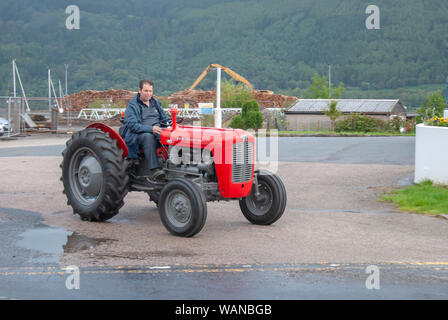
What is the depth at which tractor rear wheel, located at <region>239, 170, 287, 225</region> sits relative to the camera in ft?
32.8

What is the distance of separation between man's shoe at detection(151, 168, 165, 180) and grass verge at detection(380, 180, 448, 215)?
467 cm

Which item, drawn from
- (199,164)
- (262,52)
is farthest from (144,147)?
(262,52)

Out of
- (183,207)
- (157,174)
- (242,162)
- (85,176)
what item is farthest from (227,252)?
(85,176)

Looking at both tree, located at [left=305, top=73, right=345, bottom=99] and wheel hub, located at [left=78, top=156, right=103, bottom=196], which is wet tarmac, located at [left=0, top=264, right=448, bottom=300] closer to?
wheel hub, located at [left=78, top=156, right=103, bottom=196]

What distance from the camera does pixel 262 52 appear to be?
197250 millimetres

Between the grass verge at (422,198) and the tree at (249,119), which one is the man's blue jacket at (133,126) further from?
the tree at (249,119)

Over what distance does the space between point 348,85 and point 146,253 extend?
169m

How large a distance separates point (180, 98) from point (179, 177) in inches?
3726

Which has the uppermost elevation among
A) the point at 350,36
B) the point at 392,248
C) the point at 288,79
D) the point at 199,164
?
the point at 350,36

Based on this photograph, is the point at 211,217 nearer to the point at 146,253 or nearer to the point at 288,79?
the point at 146,253

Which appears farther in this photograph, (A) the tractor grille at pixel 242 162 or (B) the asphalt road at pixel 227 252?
(A) the tractor grille at pixel 242 162

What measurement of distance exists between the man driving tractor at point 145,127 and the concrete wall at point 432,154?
21.1 ft

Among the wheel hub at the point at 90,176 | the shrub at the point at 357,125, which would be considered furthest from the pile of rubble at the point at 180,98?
the wheel hub at the point at 90,176

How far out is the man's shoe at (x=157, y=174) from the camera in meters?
10.0
